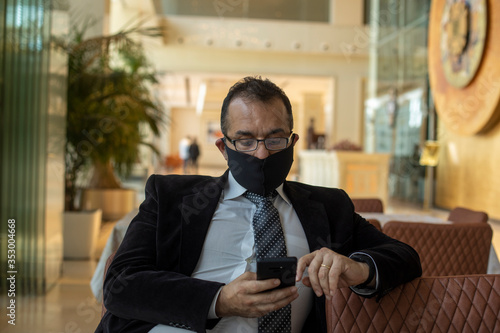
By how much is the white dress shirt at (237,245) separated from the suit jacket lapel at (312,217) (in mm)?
27

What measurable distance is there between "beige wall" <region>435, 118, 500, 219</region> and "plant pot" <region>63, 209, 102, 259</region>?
6.06m

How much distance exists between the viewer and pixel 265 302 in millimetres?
1131

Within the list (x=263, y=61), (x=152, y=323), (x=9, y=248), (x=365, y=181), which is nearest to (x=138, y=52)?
(x=365, y=181)

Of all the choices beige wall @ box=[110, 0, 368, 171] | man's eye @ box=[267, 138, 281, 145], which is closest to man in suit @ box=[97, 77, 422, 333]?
man's eye @ box=[267, 138, 281, 145]

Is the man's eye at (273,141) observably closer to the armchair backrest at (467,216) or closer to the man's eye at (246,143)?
the man's eye at (246,143)

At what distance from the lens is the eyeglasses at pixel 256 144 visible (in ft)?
4.74

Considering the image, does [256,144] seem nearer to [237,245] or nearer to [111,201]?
[237,245]

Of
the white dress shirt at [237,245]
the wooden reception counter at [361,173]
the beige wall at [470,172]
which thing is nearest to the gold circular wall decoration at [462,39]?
the beige wall at [470,172]

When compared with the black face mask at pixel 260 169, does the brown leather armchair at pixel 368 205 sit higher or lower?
lower

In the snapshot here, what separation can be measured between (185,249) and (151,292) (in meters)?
0.20

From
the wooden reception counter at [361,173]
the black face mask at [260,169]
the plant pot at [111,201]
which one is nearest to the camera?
the black face mask at [260,169]

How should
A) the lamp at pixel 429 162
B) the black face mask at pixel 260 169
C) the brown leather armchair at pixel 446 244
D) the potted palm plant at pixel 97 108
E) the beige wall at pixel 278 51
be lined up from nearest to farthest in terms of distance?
the black face mask at pixel 260 169 → the brown leather armchair at pixel 446 244 → the potted palm plant at pixel 97 108 → the lamp at pixel 429 162 → the beige wall at pixel 278 51

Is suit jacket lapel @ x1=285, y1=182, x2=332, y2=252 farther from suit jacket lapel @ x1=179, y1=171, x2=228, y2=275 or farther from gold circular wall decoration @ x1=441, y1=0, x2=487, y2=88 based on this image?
gold circular wall decoration @ x1=441, y1=0, x2=487, y2=88

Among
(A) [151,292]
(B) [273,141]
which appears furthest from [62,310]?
(B) [273,141]
